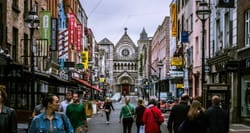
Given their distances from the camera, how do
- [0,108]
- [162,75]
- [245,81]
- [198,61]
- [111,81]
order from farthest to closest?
[111,81]
[162,75]
[198,61]
[245,81]
[0,108]

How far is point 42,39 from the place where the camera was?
34.2m

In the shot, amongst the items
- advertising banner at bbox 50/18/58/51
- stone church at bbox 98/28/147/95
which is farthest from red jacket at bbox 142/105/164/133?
stone church at bbox 98/28/147/95

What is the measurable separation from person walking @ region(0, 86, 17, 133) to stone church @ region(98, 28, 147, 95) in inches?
6743

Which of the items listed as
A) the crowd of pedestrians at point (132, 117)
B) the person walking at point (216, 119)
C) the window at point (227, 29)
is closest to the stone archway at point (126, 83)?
the window at point (227, 29)

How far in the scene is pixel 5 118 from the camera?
25.9 ft

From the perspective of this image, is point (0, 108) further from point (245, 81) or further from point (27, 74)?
point (245, 81)

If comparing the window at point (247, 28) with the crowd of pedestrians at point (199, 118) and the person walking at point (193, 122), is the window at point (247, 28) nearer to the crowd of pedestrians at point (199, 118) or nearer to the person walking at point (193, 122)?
the crowd of pedestrians at point (199, 118)

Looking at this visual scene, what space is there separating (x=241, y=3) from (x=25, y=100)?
11.7 meters

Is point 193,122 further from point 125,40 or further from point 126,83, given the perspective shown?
point 125,40

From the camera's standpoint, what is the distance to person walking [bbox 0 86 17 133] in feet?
25.8

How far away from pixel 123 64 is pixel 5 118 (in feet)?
588

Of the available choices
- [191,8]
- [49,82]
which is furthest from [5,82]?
[191,8]

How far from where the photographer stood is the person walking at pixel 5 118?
25.8 feet

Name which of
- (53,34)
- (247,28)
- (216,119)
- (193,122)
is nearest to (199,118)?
(193,122)
